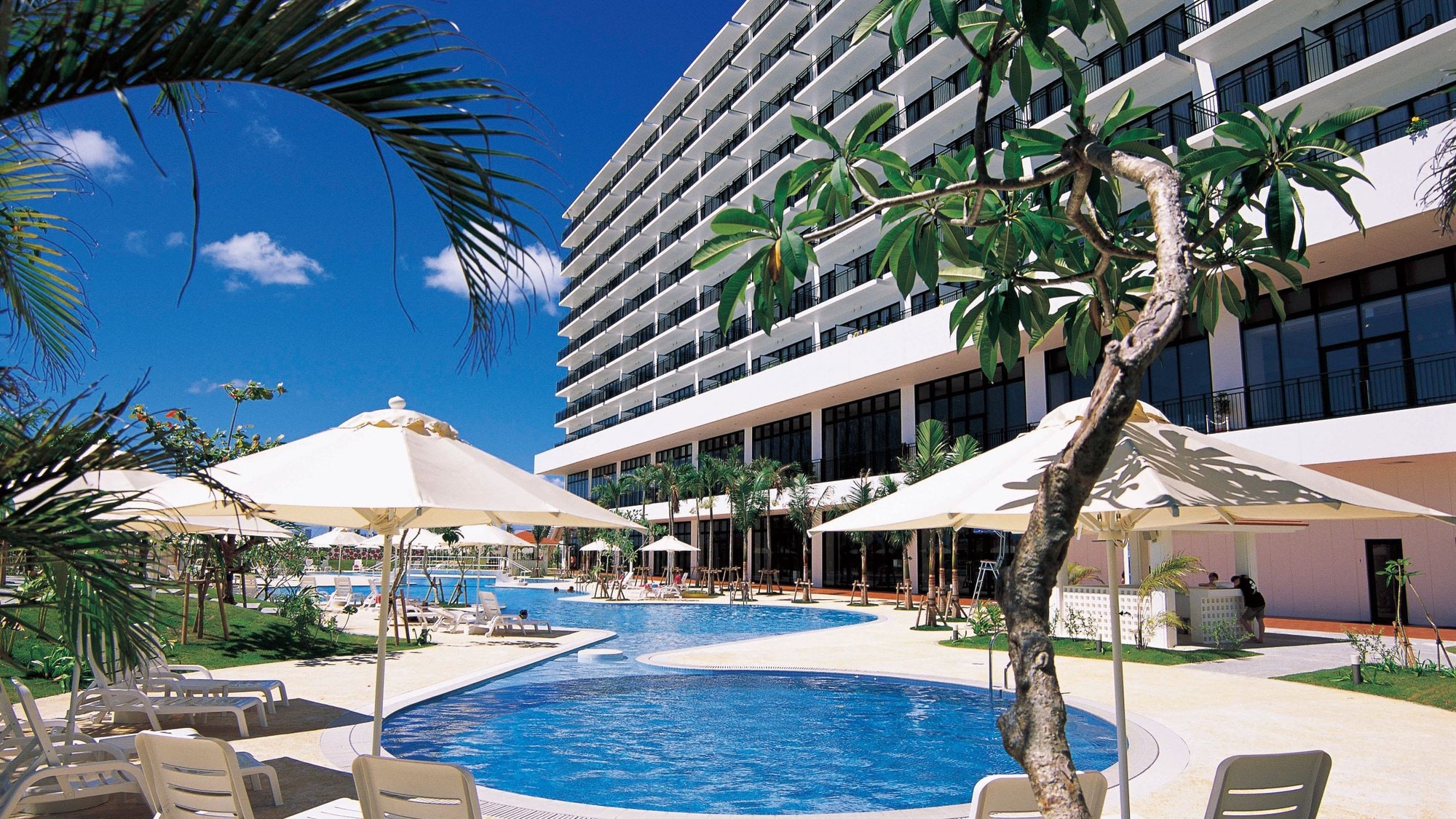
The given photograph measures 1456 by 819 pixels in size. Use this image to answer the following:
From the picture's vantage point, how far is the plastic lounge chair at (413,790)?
3.94 meters

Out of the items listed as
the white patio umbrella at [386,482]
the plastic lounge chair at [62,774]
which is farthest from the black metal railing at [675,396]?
the plastic lounge chair at [62,774]

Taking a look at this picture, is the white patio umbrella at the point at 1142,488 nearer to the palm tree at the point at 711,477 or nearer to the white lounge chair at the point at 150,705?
the white lounge chair at the point at 150,705

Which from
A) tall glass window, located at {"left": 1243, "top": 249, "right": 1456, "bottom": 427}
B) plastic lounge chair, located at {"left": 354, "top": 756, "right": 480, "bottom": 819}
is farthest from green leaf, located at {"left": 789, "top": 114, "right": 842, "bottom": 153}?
tall glass window, located at {"left": 1243, "top": 249, "right": 1456, "bottom": 427}

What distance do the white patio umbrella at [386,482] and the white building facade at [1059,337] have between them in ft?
22.2

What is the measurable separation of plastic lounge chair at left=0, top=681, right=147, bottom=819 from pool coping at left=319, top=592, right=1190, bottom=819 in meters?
1.55

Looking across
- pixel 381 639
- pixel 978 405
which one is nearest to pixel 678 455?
pixel 978 405

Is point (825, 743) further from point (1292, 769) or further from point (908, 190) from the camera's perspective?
point (908, 190)

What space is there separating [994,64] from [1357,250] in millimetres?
17671

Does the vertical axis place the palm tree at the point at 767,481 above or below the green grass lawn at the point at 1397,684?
above

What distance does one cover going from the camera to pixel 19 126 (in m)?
2.46

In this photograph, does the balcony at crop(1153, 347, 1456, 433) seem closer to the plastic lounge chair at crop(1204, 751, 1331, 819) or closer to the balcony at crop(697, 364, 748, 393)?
the plastic lounge chair at crop(1204, 751, 1331, 819)

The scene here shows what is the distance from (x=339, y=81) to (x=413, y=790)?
304 centimetres

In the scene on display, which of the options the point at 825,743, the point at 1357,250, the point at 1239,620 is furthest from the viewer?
the point at 1357,250

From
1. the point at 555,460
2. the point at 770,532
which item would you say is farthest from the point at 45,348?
the point at 555,460
